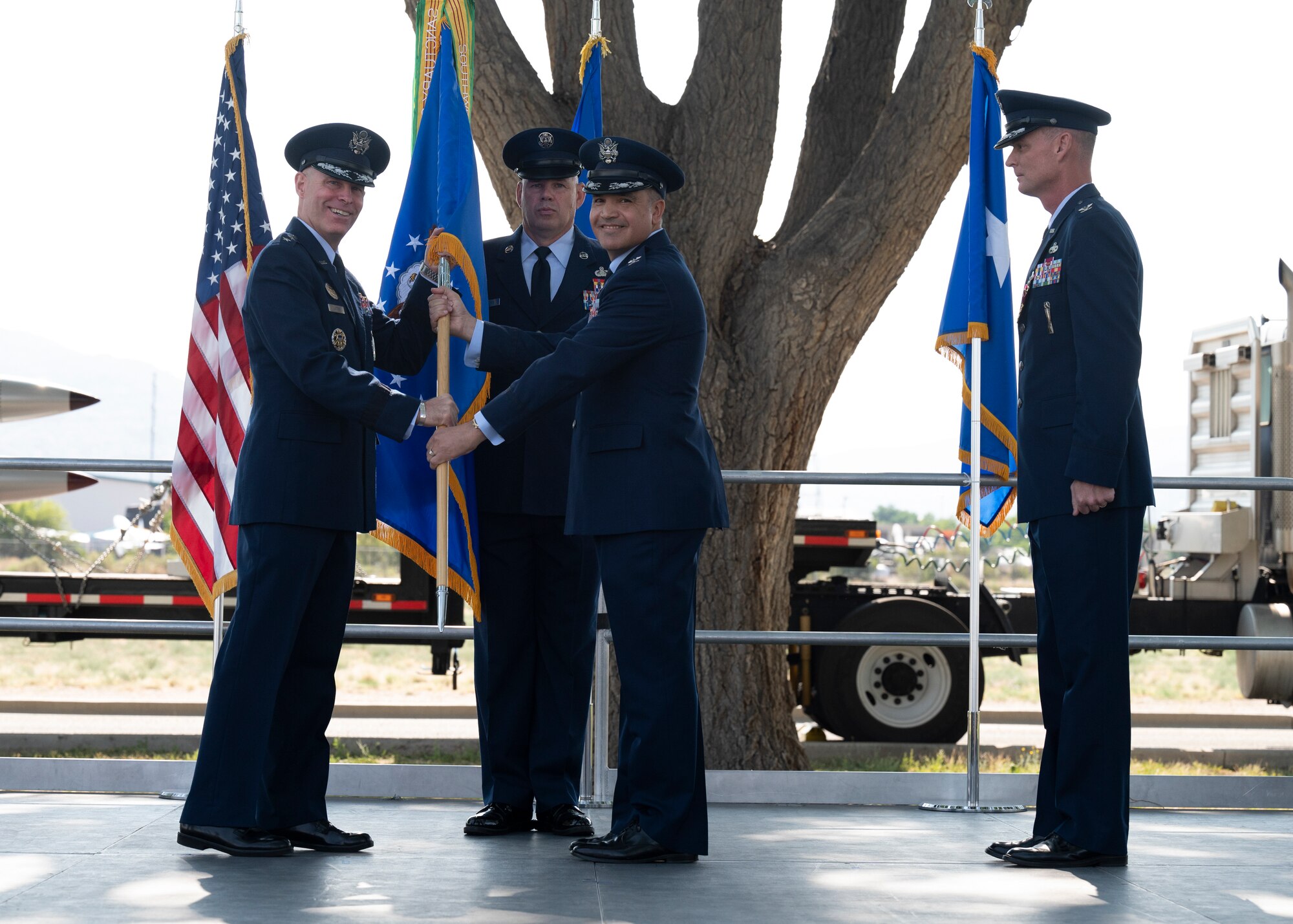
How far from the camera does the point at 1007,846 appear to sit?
3.96m

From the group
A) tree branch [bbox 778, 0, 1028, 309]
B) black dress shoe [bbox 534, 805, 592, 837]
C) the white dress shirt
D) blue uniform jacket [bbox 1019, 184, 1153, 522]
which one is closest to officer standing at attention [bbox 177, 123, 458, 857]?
the white dress shirt

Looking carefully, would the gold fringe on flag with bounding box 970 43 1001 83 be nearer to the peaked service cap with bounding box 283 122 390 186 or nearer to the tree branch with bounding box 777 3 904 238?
the tree branch with bounding box 777 3 904 238

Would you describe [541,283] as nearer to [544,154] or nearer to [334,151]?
[544,154]

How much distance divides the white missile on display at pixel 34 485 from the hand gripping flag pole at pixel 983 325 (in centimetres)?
688

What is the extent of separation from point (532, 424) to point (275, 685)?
1.02 m

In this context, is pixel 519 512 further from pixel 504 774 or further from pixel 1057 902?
pixel 1057 902

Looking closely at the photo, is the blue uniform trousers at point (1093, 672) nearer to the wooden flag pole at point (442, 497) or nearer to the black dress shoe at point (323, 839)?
the wooden flag pole at point (442, 497)

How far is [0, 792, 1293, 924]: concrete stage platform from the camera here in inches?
126

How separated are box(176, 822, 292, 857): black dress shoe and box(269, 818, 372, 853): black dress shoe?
3.7 inches

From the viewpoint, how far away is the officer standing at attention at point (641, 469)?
12.6 ft

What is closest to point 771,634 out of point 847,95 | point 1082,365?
point 1082,365

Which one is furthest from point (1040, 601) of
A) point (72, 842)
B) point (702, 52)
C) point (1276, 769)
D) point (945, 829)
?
point (1276, 769)

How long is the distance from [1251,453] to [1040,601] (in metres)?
7.25

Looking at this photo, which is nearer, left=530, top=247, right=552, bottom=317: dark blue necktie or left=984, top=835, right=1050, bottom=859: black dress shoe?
left=984, top=835, right=1050, bottom=859: black dress shoe
